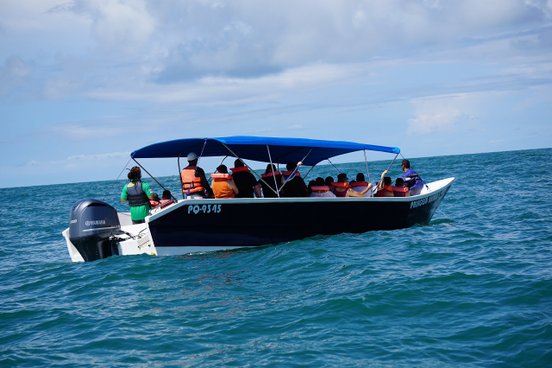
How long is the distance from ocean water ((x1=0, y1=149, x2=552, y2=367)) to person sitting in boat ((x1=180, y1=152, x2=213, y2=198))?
4.00 ft

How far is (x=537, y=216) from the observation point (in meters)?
14.5

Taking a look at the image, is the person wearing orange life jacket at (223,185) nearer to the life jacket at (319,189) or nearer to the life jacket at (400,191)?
the life jacket at (319,189)

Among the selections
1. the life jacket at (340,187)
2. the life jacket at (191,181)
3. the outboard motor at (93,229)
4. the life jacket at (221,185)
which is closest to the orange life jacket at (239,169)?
the life jacket at (221,185)

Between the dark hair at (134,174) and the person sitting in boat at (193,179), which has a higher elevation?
the dark hair at (134,174)

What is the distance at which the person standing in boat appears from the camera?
1205 centimetres

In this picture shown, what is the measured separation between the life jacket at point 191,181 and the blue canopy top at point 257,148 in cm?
40

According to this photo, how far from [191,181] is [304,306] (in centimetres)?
461

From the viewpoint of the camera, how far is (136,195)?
1213cm

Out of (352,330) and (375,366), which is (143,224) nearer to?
(352,330)

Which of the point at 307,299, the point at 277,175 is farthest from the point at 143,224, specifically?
the point at 307,299

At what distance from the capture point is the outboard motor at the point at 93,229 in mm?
11453

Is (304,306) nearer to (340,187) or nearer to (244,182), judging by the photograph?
(244,182)

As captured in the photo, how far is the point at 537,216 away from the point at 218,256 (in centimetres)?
785

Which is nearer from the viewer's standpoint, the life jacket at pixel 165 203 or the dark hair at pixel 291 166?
the life jacket at pixel 165 203
